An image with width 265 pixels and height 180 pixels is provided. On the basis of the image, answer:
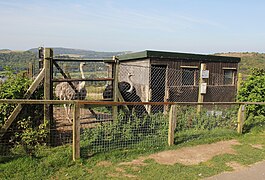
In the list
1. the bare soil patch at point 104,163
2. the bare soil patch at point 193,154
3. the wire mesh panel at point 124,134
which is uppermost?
the wire mesh panel at point 124,134

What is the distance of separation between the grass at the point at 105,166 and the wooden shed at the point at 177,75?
4.14 metres

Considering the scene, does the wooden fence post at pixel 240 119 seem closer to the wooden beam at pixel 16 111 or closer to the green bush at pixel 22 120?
the green bush at pixel 22 120

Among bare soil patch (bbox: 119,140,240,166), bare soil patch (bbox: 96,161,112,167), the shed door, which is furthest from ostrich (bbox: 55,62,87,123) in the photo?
the shed door

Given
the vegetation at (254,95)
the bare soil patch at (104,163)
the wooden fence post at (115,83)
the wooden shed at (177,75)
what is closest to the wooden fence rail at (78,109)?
the bare soil patch at (104,163)

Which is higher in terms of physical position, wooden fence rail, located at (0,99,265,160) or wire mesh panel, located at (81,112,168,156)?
wooden fence rail, located at (0,99,265,160)

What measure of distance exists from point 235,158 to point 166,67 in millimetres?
5524

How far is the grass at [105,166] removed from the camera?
444cm

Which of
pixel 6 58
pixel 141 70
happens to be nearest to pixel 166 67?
pixel 141 70

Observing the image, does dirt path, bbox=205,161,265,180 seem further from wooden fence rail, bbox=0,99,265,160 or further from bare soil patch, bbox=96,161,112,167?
bare soil patch, bbox=96,161,112,167

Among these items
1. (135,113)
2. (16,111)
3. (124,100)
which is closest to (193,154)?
(135,113)

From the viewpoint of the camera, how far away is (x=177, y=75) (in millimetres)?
10773

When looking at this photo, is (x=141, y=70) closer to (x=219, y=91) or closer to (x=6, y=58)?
(x=219, y=91)

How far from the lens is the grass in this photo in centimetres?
444

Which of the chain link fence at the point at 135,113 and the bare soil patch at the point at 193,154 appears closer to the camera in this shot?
the bare soil patch at the point at 193,154
